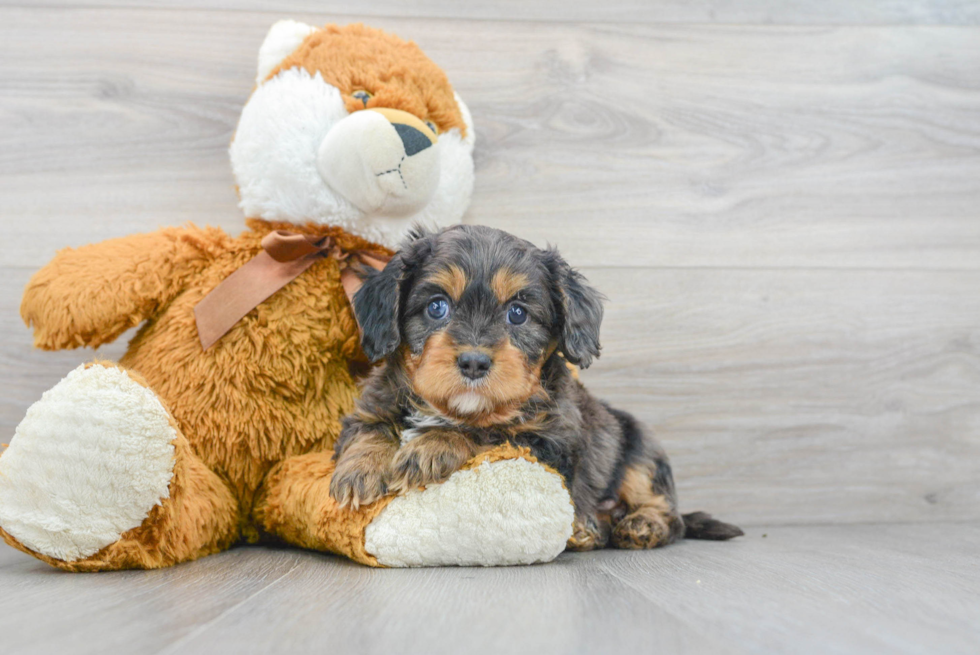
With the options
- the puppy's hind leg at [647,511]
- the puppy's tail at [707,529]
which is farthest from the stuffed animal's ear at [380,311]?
the puppy's tail at [707,529]

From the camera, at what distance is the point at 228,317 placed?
1.75 meters

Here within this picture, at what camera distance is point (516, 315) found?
1584mm

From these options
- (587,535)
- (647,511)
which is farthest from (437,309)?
(647,511)

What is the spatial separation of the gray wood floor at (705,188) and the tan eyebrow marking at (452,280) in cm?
83

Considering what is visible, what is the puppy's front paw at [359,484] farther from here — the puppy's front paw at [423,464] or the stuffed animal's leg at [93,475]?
the stuffed animal's leg at [93,475]

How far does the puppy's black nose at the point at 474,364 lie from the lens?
1428mm

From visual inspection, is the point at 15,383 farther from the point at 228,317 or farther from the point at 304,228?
the point at 304,228

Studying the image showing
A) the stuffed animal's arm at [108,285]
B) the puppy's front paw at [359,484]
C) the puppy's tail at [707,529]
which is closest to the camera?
the puppy's front paw at [359,484]

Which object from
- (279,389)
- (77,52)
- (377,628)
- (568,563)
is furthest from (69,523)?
(77,52)

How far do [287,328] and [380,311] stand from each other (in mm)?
315

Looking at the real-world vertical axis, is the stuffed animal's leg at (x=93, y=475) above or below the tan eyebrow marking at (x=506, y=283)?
below

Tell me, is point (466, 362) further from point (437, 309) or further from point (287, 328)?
point (287, 328)

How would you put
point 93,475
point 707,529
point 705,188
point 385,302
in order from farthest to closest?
point 705,188 < point 707,529 < point 385,302 < point 93,475

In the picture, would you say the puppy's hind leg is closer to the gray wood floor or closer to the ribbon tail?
the gray wood floor
